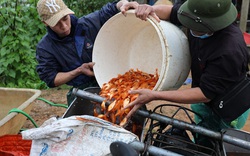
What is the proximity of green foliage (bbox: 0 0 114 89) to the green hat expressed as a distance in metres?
4.08

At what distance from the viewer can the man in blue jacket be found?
286 centimetres

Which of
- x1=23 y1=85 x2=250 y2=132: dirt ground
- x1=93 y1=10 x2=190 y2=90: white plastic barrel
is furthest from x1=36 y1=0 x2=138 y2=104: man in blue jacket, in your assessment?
x1=23 y1=85 x2=250 y2=132: dirt ground

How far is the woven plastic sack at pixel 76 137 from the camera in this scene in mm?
1901

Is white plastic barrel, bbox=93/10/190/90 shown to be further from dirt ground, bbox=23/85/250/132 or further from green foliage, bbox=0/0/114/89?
green foliage, bbox=0/0/114/89

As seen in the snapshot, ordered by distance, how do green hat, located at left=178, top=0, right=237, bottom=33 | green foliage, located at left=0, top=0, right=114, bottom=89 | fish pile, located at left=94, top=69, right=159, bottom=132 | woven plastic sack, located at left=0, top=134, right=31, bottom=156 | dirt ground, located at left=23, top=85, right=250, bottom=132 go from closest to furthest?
green hat, located at left=178, top=0, right=237, bottom=33 < fish pile, located at left=94, top=69, right=159, bottom=132 < woven plastic sack, located at left=0, top=134, right=31, bottom=156 < dirt ground, located at left=23, top=85, right=250, bottom=132 < green foliage, located at left=0, top=0, right=114, bottom=89

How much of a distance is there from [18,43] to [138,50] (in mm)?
3187

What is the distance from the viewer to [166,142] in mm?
2121

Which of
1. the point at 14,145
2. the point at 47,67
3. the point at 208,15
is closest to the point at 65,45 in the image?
the point at 47,67

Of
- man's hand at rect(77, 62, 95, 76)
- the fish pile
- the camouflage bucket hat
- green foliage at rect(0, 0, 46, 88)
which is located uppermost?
the camouflage bucket hat

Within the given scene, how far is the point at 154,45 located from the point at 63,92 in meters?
3.55

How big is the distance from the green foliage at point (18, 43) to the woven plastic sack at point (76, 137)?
396 centimetres

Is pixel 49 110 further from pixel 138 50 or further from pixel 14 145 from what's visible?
pixel 138 50

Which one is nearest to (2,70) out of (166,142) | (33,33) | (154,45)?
(33,33)

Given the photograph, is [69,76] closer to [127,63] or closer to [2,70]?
[127,63]
